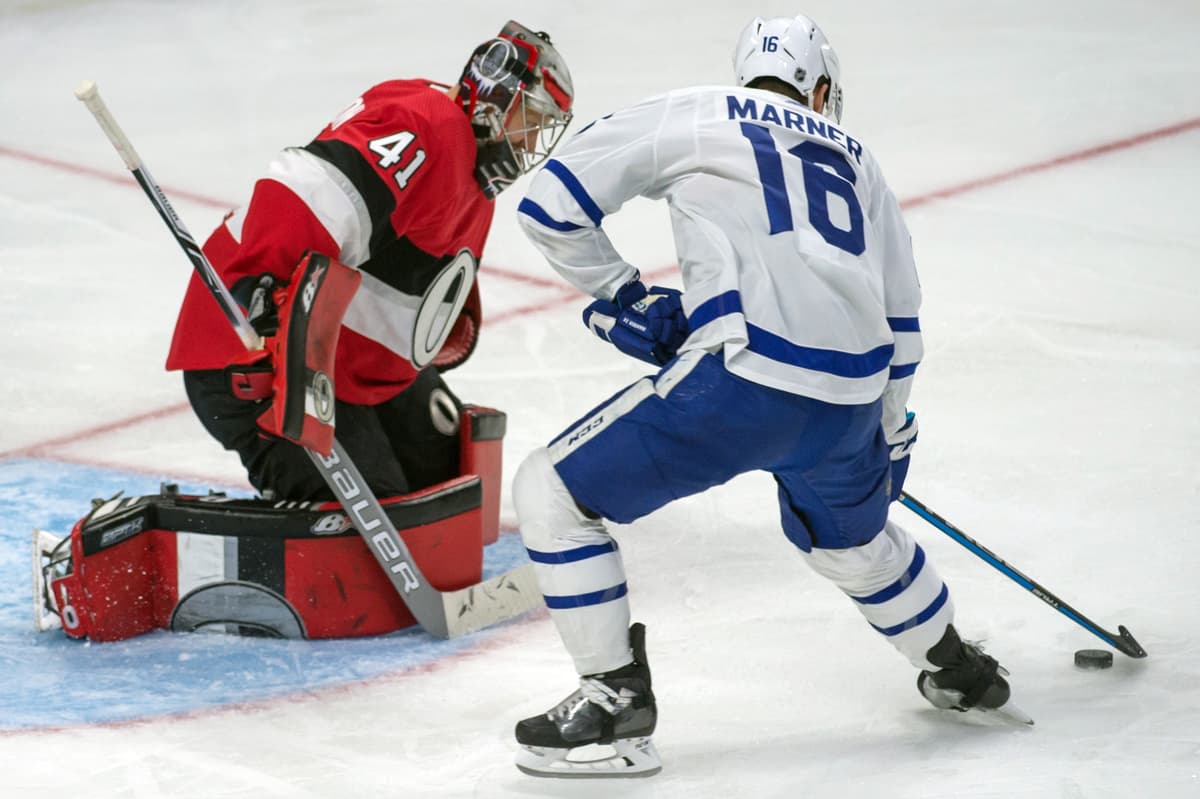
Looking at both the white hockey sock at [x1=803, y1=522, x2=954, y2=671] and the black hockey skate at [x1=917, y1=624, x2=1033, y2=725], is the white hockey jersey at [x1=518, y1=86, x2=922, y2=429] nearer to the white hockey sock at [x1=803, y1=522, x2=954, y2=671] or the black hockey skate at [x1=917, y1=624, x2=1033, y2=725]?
the white hockey sock at [x1=803, y1=522, x2=954, y2=671]

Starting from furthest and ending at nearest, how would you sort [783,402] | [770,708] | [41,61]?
1. [41,61]
2. [770,708]
3. [783,402]

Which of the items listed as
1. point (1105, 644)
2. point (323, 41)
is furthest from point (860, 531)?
point (323, 41)

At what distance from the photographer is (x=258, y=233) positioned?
2.86 meters

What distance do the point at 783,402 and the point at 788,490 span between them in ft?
0.87

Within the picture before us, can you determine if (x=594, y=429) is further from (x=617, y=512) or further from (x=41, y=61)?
(x=41, y=61)

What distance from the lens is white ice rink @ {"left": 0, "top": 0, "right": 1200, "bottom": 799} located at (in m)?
2.50

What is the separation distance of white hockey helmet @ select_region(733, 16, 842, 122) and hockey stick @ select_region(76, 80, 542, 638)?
947 millimetres

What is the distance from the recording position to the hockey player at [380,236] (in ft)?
9.38

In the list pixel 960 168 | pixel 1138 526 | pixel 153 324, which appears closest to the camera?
pixel 1138 526

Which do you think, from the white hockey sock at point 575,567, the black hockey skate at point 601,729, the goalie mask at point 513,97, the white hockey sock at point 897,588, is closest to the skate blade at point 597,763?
the black hockey skate at point 601,729

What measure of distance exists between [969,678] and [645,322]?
0.75 m

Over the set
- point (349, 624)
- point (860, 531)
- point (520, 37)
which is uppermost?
point (520, 37)

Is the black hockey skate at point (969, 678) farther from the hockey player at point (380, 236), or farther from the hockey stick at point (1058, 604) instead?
the hockey player at point (380, 236)

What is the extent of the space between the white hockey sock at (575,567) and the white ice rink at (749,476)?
21cm
